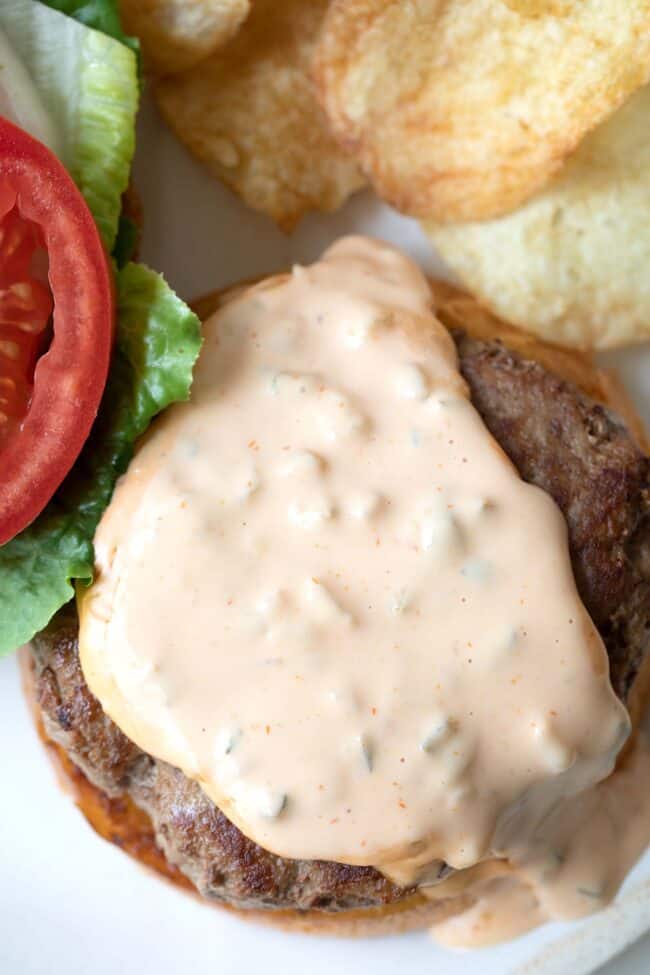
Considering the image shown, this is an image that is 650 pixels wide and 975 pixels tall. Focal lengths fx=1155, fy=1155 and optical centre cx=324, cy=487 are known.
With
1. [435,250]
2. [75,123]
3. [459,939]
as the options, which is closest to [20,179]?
[75,123]

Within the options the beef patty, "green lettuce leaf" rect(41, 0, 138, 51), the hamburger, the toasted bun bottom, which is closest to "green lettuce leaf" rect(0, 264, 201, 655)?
the hamburger

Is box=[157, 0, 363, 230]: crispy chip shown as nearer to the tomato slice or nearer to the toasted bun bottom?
the toasted bun bottom

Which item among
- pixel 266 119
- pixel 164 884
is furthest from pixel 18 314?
pixel 164 884

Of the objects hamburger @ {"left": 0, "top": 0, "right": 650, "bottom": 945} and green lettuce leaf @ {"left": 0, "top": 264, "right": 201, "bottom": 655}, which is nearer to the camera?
hamburger @ {"left": 0, "top": 0, "right": 650, "bottom": 945}

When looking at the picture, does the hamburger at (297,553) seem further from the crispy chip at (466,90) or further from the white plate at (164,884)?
the white plate at (164,884)

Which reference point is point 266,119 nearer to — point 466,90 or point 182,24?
point 182,24

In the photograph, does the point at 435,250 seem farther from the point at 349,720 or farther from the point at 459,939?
the point at 459,939

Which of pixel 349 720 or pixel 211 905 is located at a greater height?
pixel 349 720
